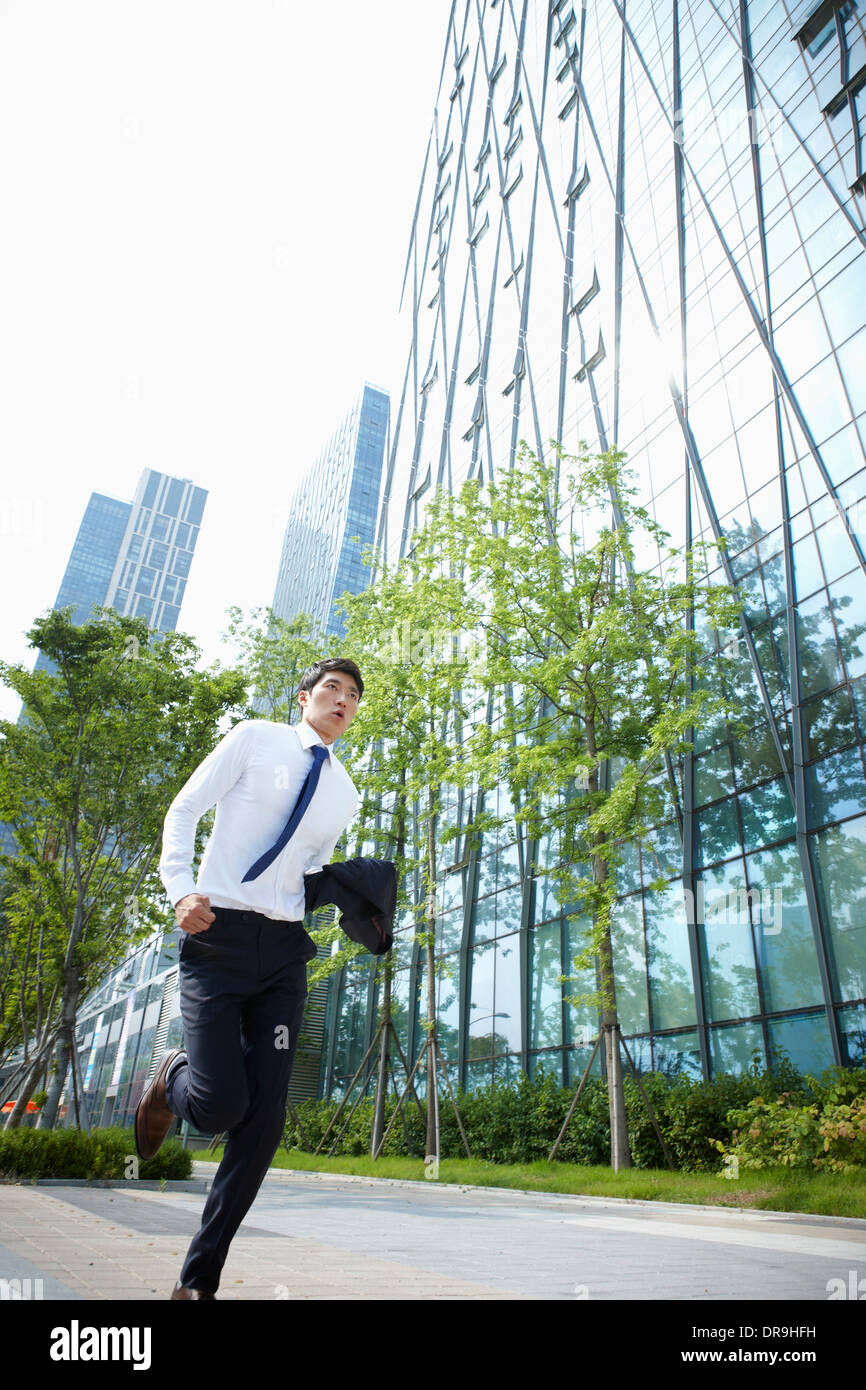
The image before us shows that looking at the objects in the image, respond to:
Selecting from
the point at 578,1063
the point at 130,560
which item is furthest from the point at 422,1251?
the point at 130,560

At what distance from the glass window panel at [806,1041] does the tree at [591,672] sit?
7.86 feet

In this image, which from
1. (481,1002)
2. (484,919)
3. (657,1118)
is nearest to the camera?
(657,1118)

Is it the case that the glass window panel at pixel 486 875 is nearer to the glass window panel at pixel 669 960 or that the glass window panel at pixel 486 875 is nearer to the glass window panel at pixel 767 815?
the glass window panel at pixel 669 960

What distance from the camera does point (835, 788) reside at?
42.4ft

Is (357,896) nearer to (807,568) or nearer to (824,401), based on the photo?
(807,568)

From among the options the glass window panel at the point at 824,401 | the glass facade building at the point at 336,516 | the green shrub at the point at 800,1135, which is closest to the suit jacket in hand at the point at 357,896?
the green shrub at the point at 800,1135

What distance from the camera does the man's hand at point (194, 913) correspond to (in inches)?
97.7

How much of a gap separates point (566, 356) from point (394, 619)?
10.1 metres

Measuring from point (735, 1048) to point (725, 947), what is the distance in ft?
5.05

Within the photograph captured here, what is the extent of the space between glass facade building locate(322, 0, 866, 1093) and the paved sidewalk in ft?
20.2

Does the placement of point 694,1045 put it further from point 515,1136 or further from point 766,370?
point 766,370

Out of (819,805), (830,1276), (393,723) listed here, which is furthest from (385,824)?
(830,1276)


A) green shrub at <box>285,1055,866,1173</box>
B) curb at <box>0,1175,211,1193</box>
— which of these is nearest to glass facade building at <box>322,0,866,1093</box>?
green shrub at <box>285,1055,866,1173</box>

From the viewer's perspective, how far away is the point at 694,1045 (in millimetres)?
14211
